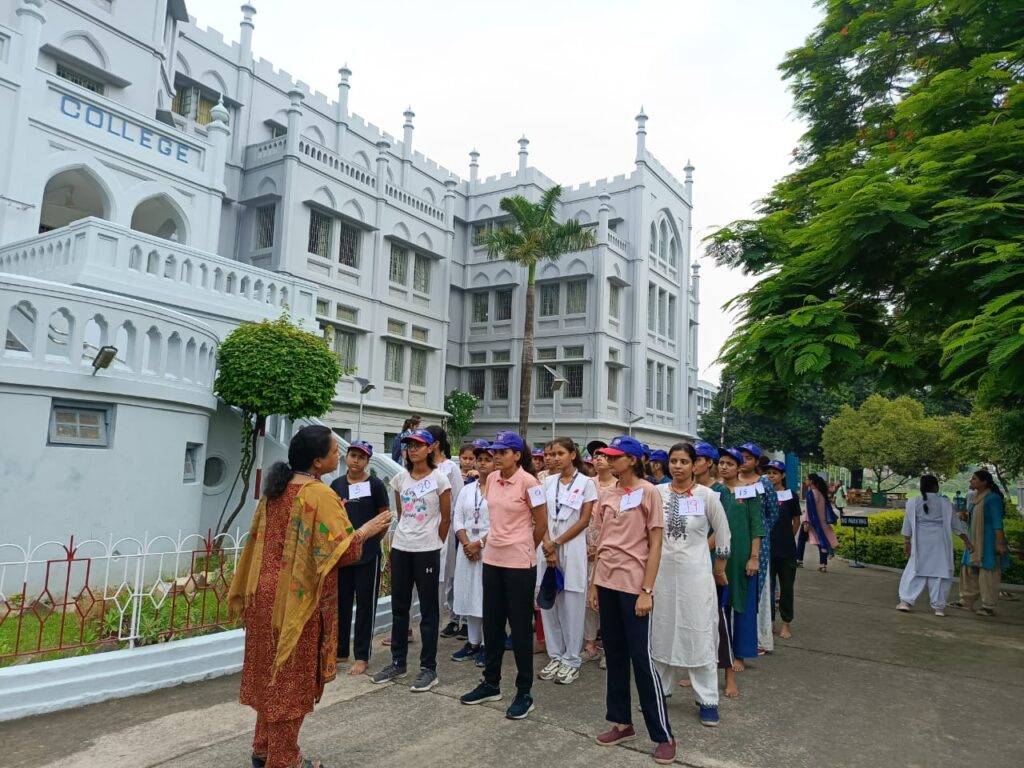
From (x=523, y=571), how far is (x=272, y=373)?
614 centimetres

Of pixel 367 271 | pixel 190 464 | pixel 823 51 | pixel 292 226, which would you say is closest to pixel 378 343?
pixel 367 271

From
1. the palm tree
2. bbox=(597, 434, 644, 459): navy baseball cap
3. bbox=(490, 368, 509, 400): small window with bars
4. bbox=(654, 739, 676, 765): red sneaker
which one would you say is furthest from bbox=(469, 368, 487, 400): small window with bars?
bbox=(654, 739, 676, 765): red sneaker

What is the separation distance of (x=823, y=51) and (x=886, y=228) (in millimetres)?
5185

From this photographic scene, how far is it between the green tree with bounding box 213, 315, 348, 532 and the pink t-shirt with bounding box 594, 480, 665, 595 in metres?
6.59

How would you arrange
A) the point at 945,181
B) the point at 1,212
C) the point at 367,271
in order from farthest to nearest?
the point at 367,271, the point at 1,212, the point at 945,181

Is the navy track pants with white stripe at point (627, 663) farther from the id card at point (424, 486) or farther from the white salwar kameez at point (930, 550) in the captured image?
the white salwar kameez at point (930, 550)

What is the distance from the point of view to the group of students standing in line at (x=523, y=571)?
11.3 ft

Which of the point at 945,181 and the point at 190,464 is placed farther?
the point at 190,464

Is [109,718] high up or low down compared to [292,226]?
down

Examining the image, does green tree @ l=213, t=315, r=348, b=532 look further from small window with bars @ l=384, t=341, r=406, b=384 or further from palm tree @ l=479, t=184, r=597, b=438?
small window with bars @ l=384, t=341, r=406, b=384

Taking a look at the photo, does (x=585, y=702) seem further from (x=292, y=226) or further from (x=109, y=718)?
(x=292, y=226)

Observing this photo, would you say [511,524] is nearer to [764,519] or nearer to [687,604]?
[687,604]

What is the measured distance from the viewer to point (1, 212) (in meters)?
12.1

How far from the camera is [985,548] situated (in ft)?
29.5
